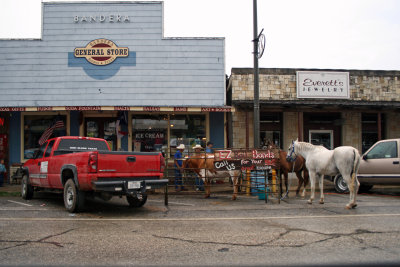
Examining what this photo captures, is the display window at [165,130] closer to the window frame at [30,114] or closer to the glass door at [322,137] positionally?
the window frame at [30,114]

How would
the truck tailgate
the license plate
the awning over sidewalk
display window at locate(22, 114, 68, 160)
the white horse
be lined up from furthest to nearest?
display window at locate(22, 114, 68, 160) < the awning over sidewalk < the white horse < the license plate < the truck tailgate

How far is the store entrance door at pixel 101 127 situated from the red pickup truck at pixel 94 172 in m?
5.75

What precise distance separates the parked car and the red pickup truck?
7367 mm

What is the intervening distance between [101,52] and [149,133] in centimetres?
416

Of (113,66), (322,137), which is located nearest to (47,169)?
(113,66)

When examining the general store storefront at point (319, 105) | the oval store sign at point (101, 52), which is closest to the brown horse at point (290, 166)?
the general store storefront at point (319, 105)

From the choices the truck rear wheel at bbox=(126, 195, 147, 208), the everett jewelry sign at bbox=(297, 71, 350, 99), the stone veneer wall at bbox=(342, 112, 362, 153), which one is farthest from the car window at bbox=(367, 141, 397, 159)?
the truck rear wheel at bbox=(126, 195, 147, 208)

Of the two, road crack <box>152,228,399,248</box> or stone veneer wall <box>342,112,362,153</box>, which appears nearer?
road crack <box>152,228,399,248</box>

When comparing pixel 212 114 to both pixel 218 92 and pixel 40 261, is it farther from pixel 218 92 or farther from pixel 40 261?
pixel 40 261

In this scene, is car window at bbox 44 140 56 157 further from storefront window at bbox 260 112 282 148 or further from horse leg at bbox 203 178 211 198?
storefront window at bbox 260 112 282 148

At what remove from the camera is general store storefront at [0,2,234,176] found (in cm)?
1520

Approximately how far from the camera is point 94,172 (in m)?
7.58

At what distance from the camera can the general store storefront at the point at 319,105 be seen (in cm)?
1498

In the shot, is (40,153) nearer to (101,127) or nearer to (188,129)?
(101,127)
